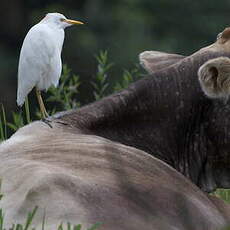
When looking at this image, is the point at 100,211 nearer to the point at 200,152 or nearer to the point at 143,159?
the point at 143,159

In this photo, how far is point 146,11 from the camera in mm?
27453

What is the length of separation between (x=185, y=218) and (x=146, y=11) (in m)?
22.7

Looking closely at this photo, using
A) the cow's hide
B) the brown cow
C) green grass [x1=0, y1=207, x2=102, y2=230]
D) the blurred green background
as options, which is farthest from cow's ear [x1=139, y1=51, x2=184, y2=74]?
the blurred green background

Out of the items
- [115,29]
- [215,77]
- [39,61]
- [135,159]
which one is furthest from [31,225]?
[115,29]

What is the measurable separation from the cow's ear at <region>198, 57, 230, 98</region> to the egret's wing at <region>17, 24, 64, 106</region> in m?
1.94

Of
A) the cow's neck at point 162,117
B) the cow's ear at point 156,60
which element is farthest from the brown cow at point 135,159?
the cow's ear at point 156,60

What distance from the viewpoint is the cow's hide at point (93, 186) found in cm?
455

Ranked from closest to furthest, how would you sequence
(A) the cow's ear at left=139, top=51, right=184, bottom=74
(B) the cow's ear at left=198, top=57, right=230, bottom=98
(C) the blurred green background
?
1. (B) the cow's ear at left=198, top=57, right=230, bottom=98
2. (A) the cow's ear at left=139, top=51, right=184, bottom=74
3. (C) the blurred green background

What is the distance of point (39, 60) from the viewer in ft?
25.2

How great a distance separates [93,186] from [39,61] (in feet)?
9.86

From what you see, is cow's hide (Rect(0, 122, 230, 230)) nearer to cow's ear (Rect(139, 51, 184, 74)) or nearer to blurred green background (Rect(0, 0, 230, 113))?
cow's ear (Rect(139, 51, 184, 74))

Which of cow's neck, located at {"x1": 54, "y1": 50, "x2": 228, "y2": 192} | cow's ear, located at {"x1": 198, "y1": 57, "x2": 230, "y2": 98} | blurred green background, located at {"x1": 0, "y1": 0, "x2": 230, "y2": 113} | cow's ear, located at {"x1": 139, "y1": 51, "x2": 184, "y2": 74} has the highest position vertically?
cow's ear, located at {"x1": 198, "y1": 57, "x2": 230, "y2": 98}

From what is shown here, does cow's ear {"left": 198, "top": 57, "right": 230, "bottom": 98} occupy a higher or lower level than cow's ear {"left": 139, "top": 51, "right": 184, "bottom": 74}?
higher

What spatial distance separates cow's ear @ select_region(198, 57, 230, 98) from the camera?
18.0 feet
